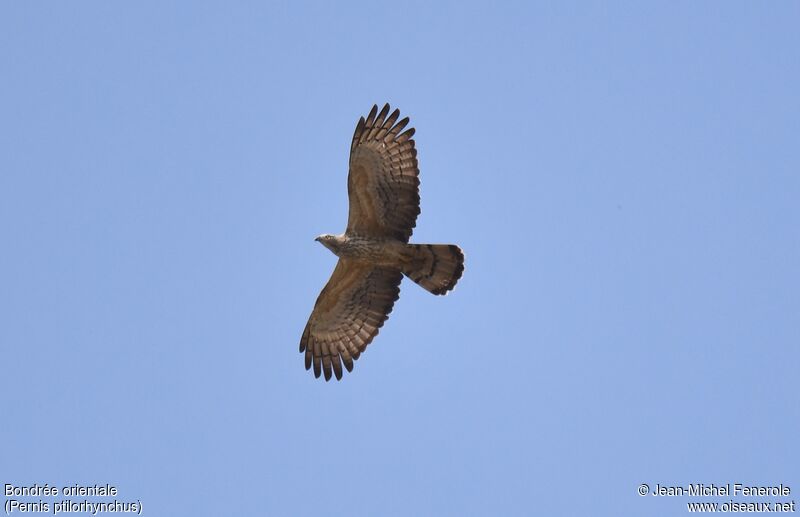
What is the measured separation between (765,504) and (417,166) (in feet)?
19.0

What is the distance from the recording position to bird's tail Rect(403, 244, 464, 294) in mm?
13055

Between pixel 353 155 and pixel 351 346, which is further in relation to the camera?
pixel 351 346

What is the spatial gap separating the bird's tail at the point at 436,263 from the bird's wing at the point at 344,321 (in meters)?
0.66

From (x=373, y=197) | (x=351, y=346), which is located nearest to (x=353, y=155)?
(x=373, y=197)

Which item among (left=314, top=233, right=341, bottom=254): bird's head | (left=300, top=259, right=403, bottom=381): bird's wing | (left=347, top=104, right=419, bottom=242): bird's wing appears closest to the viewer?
(left=347, top=104, right=419, bottom=242): bird's wing

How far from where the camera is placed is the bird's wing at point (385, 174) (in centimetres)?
1295

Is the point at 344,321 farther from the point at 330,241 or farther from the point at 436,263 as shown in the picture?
the point at 436,263

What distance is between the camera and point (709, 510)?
13.0 m

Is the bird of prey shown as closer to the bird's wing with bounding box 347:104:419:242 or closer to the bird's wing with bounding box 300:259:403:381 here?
the bird's wing with bounding box 347:104:419:242

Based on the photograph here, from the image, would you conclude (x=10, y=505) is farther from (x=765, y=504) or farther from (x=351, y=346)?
(x=765, y=504)

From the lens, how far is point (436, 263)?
43.1ft

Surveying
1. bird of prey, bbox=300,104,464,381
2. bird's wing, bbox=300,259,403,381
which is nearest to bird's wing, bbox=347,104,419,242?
bird of prey, bbox=300,104,464,381

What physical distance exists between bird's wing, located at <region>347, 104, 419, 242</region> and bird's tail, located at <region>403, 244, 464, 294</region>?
0.77 feet

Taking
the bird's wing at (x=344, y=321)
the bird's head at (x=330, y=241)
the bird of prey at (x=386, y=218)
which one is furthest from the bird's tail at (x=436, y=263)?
the bird's head at (x=330, y=241)
